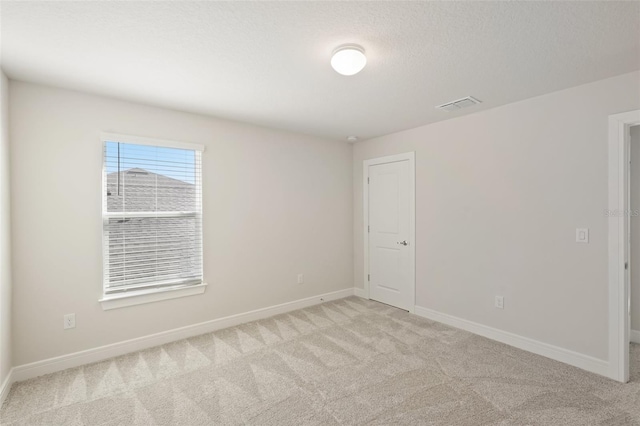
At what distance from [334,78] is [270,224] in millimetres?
Answer: 2088

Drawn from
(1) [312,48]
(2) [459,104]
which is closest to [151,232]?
(1) [312,48]

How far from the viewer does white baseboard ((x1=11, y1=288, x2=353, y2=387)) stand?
2561 millimetres

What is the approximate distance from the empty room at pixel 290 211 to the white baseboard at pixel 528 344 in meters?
0.02

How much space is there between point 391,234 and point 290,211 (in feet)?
4.71

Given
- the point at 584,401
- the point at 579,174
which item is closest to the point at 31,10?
the point at 579,174

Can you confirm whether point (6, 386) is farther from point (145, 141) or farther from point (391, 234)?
point (391, 234)

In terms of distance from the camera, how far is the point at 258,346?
3.10 metres

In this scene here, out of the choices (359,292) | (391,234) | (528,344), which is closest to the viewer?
(528,344)

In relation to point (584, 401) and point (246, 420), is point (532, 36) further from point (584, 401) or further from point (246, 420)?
point (246, 420)

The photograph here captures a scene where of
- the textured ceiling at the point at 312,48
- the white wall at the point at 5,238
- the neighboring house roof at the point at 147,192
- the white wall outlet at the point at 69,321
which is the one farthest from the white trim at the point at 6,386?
the textured ceiling at the point at 312,48

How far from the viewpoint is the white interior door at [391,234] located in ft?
13.4

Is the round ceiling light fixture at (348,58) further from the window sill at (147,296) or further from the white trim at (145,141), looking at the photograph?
the window sill at (147,296)

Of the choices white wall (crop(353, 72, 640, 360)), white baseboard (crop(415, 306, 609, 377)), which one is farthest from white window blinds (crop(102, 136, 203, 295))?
white baseboard (crop(415, 306, 609, 377))

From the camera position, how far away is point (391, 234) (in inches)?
171
